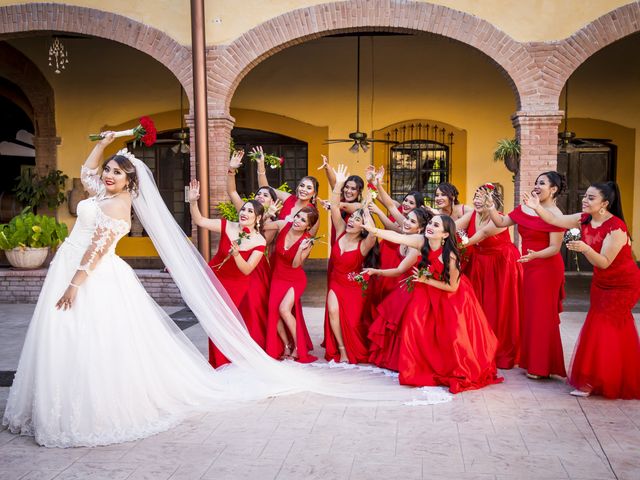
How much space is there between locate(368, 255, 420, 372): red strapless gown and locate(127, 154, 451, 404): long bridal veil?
0.43m

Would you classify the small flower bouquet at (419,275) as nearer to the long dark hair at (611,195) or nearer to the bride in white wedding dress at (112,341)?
the bride in white wedding dress at (112,341)

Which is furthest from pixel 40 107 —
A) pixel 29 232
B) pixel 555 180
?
pixel 555 180

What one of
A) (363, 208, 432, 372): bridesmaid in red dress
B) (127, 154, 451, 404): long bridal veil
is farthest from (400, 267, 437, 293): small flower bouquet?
(127, 154, 451, 404): long bridal veil

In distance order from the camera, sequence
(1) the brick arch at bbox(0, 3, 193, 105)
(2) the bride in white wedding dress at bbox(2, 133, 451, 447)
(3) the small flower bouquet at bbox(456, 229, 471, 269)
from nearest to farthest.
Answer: (2) the bride in white wedding dress at bbox(2, 133, 451, 447), (3) the small flower bouquet at bbox(456, 229, 471, 269), (1) the brick arch at bbox(0, 3, 193, 105)

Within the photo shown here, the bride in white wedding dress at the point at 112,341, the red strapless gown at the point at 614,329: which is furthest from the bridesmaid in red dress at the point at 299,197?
the red strapless gown at the point at 614,329

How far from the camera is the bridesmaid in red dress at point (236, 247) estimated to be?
5570 mm

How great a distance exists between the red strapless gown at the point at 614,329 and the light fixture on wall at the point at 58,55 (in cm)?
969

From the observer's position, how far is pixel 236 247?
17.8 feet

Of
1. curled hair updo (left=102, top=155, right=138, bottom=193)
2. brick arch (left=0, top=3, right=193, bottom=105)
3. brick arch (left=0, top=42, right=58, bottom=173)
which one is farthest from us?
brick arch (left=0, top=42, right=58, bottom=173)

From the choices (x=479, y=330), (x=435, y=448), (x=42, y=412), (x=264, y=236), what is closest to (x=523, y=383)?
(x=479, y=330)

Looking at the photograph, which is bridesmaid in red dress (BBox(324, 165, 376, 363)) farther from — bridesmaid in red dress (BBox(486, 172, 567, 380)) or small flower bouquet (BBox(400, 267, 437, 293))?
bridesmaid in red dress (BBox(486, 172, 567, 380))

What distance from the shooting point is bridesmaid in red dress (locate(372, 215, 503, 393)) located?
5.25m

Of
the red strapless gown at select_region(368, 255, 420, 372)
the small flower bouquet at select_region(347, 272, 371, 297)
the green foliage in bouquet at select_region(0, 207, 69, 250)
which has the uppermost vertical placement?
the green foliage in bouquet at select_region(0, 207, 69, 250)

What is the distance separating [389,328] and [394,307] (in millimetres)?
197
